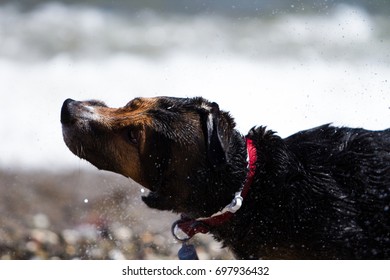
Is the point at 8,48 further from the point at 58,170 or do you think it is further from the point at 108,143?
the point at 108,143

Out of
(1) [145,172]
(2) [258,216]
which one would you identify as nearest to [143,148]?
(1) [145,172]

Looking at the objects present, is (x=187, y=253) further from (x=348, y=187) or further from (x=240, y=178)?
(x=348, y=187)

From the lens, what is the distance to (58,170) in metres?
8.64

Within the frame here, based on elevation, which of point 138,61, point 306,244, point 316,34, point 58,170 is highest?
point 306,244

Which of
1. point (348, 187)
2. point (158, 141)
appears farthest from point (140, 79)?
point (348, 187)

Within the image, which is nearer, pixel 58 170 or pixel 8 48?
pixel 58 170

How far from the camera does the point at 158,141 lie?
4367mm

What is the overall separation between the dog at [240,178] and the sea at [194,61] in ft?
10.4

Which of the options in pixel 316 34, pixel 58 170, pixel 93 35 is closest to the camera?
pixel 58 170

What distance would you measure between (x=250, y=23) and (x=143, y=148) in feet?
20.4

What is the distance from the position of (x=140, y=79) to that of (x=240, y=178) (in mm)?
5124

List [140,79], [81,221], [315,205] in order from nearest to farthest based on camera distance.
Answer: [315,205]
[81,221]
[140,79]

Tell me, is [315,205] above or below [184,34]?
above
